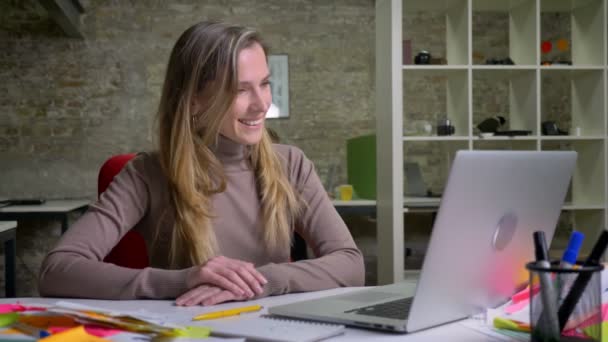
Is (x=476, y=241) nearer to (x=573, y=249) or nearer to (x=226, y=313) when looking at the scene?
(x=573, y=249)

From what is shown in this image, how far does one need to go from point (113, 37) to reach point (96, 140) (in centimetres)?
110

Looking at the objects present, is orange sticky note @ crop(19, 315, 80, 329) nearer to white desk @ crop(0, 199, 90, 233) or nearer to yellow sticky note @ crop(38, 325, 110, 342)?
yellow sticky note @ crop(38, 325, 110, 342)

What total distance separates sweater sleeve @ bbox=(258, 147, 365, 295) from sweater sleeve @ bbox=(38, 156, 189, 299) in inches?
8.7

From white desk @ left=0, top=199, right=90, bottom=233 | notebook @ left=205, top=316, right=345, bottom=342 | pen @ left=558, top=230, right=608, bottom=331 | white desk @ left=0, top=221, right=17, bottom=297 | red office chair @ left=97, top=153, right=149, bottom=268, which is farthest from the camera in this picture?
white desk @ left=0, top=199, right=90, bottom=233

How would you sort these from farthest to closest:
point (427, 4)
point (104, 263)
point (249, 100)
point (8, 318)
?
point (427, 4) < point (249, 100) < point (104, 263) < point (8, 318)

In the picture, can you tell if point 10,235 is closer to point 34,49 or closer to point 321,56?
point 34,49

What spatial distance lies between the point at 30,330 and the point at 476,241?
2.21 feet

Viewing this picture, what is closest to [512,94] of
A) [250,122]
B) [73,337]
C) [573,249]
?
[250,122]

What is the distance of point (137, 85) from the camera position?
7.05 m

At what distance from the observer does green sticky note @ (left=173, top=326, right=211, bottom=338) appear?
964 mm

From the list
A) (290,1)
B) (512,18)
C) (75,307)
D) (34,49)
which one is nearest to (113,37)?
(34,49)

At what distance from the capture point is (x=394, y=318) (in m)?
1.03

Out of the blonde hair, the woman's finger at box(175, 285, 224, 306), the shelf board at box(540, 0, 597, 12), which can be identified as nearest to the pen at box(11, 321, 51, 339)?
the woman's finger at box(175, 285, 224, 306)

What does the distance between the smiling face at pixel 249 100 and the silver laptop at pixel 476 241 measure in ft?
1.96
